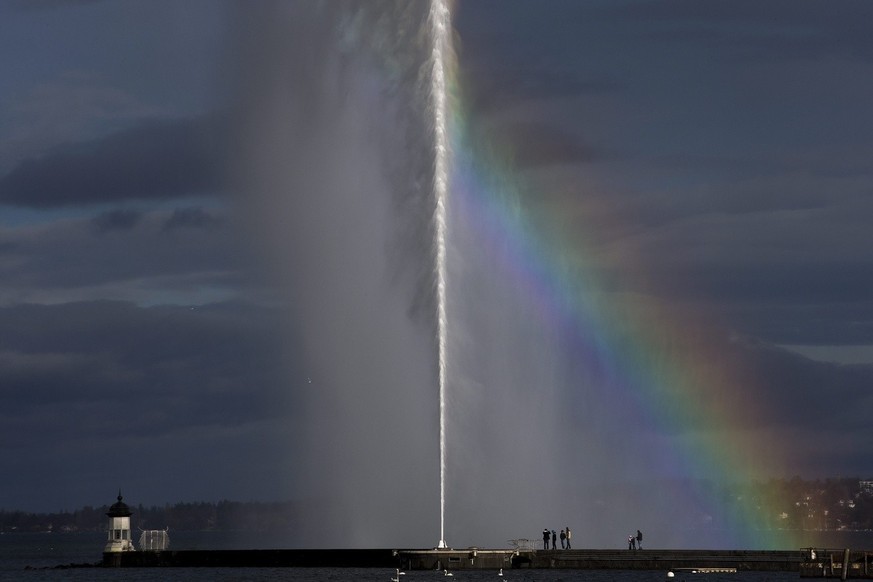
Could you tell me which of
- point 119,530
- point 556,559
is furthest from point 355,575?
point 119,530

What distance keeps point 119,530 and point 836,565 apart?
4817 cm

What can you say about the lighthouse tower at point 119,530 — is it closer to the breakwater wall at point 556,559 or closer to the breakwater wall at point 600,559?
the breakwater wall at point 556,559

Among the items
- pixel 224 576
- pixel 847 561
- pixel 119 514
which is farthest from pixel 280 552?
pixel 847 561

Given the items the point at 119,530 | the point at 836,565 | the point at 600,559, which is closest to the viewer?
the point at 836,565

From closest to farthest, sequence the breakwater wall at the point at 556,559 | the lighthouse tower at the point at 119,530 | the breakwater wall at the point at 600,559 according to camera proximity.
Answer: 1. the breakwater wall at the point at 600,559
2. the breakwater wall at the point at 556,559
3. the lighthouse tower at the point at 119,530

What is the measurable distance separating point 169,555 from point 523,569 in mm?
25891

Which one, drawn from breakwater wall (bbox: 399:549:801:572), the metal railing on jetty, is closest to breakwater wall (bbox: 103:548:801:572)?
breakwater wall (bbox: 399:549:801:572)

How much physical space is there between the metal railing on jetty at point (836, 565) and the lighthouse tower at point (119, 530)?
1785 inches

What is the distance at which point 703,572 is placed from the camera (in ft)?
243

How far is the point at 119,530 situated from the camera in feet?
313

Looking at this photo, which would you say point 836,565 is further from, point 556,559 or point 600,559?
point 556,559

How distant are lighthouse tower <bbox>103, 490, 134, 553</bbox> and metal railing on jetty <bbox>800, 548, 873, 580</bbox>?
45336 millimetres

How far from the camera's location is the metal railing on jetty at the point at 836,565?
70.3 metres

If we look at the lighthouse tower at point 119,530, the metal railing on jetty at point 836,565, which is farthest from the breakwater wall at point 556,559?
the lighthouse tower at point 119,530
